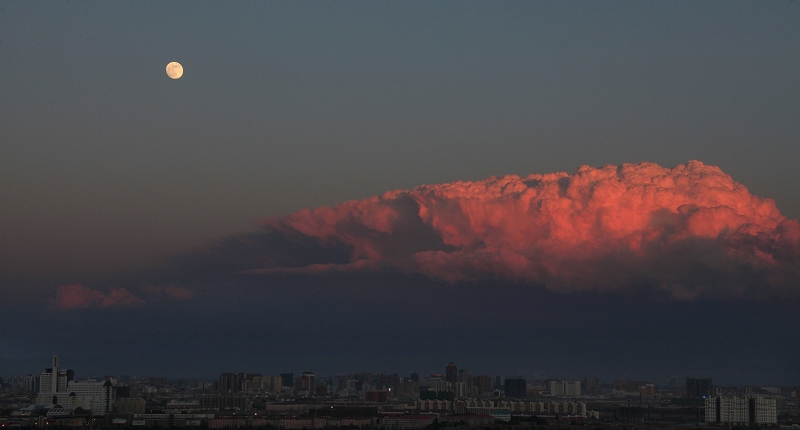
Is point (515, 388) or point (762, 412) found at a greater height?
point (762, 412)

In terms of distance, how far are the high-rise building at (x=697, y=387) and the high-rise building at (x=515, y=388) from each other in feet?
98.3

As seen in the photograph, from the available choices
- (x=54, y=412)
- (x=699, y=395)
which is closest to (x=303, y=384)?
(x=699, y=395)

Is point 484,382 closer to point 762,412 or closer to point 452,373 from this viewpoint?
point 452,373

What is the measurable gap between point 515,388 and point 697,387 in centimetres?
3356

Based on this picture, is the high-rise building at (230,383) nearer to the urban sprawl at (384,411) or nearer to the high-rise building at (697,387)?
the urban sprawl at (384,411)

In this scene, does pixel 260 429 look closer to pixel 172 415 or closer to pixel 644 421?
pixel 172 415

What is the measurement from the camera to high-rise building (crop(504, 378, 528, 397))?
174m

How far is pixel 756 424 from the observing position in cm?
9581

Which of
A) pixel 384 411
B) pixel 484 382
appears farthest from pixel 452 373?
pixel 384 411

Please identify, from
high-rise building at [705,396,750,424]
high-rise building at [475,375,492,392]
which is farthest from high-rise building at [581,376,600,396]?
high-rise building at [705,396,750,424]

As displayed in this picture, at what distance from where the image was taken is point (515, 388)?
17475 centimetres

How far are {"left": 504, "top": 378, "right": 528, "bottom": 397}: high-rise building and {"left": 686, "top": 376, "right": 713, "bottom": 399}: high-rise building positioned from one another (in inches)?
1180

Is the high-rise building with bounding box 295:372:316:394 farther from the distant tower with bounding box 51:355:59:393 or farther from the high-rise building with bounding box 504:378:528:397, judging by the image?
the distant tower with bounding box 51:355:59:393

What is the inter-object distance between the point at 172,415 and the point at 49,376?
125 ft
